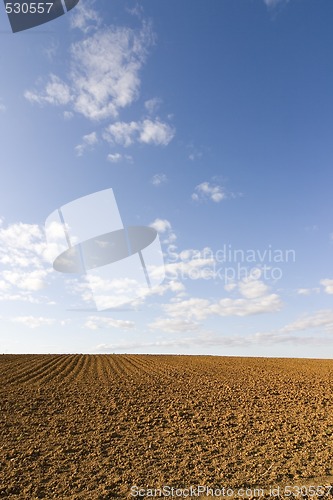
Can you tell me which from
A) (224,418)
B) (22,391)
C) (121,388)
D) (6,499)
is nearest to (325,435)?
(224,418)

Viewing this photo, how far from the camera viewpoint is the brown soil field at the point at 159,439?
808 cm

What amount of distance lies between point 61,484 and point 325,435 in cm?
784

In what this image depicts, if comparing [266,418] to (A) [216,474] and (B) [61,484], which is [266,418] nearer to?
(A) [216,474]

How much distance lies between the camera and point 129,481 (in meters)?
8.08

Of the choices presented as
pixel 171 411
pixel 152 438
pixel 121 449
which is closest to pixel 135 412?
pixel 171 411

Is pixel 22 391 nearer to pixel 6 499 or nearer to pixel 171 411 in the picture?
pixel 171 411

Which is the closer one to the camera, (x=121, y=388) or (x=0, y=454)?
(x=0, y=454)

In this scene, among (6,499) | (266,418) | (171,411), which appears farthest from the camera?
(171,411)

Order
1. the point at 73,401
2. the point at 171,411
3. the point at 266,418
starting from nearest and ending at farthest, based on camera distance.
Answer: the point at 266,418 < the point at 171,411 < the point at 73,401

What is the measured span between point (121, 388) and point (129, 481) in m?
10.6

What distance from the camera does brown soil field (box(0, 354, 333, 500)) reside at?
8.08m

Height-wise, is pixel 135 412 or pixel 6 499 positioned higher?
pixel 135 412

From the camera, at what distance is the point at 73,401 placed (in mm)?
15406

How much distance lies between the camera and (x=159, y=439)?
423 inches
